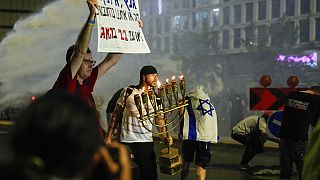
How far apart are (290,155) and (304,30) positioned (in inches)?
1497

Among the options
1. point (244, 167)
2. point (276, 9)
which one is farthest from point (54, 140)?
point (276, 9)

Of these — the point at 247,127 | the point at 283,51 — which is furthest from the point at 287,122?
the point at 283,51

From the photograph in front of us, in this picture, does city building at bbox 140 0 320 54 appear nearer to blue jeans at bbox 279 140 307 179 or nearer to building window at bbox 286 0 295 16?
building window at bbox 286 0 295 16

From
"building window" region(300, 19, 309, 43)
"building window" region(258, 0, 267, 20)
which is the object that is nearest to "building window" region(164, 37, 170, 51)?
"building window" region(258, 0, 267, 20)

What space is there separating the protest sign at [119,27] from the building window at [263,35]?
1300 inches

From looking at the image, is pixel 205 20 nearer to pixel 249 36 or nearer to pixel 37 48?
pixel 249 36

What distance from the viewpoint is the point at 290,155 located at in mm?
6898

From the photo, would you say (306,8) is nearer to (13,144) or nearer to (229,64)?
(229,64)

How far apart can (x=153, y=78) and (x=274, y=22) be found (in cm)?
4057

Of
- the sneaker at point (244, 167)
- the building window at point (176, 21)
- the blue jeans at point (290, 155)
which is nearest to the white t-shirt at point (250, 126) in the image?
the sneaker at point (244, 167)

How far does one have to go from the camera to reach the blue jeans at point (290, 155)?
678 centimetres

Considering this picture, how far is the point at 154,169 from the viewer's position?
5434 mm

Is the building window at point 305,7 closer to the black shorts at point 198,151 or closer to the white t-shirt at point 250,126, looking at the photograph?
the white t-shirt at point 250,126

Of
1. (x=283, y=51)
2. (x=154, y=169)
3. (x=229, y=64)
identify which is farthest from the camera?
(x=229, y=64)
